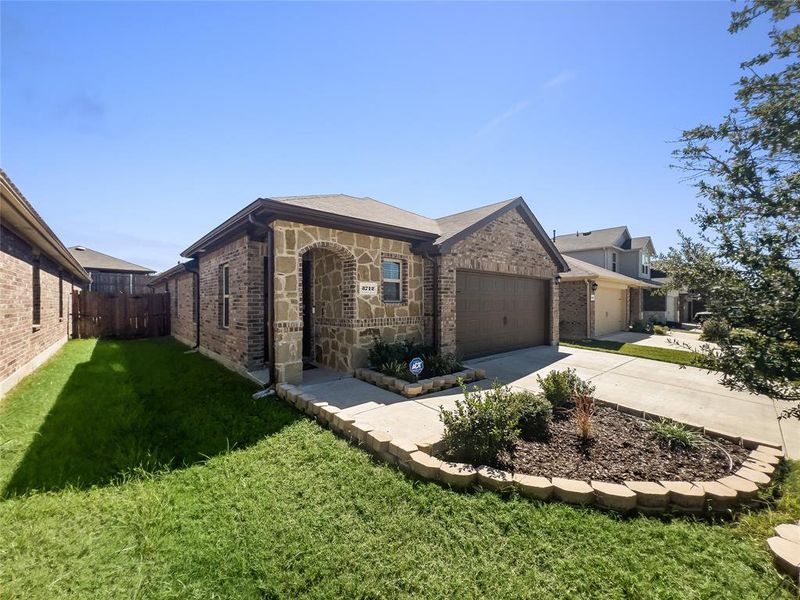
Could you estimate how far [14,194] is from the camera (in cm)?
535

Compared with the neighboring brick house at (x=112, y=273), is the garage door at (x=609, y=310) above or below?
below

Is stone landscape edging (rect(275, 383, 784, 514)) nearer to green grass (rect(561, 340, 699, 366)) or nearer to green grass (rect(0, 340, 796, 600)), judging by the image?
green grass (rect(0, 340, 796, 600))

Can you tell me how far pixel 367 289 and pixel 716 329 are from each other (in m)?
5.78

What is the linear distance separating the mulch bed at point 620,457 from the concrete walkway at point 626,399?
1.03m

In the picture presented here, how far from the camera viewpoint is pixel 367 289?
24.2ft

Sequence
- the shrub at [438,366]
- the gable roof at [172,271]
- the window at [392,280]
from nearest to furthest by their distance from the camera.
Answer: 1. the shrub at [438,366]
2. the window at [392,280]
3. the gable roof at [172,271]

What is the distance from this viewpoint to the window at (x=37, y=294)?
8641mm

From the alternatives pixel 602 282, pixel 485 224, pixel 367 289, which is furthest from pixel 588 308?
pixel 367 289

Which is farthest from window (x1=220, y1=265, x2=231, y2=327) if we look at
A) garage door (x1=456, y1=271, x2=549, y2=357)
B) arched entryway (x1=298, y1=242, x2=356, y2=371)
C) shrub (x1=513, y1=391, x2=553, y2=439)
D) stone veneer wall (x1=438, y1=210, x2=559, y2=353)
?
shrub (x1=513, y1=391, x2=553, y2=439)

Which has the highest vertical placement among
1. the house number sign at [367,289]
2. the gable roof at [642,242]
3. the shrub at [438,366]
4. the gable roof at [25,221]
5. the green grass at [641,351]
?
the gable roof at [642,242]

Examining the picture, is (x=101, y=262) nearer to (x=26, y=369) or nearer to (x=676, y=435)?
(x=26, y=369)

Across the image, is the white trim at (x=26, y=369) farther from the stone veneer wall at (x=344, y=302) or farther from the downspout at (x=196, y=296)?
the stone veneer wall at (x=344, y=302)

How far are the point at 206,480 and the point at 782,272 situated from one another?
5.69 metres

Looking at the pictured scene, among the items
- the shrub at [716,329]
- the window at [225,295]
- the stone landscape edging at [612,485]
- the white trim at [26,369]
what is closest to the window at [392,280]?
the window at [225,295]
